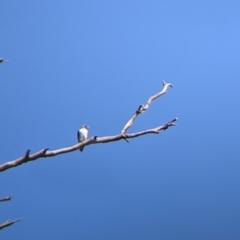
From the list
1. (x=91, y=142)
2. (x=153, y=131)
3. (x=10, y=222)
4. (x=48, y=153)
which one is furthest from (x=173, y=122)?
(x=10, y=222)

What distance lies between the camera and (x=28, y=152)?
3.42 ft

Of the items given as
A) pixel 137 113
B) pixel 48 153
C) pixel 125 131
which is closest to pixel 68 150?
pixel 48 153

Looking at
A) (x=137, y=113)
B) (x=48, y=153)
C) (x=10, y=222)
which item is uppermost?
(x=137, y=113)

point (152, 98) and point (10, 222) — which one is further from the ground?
point (152, 98)

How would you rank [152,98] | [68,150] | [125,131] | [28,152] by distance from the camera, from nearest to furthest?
[28,152]
[68,150]
[125,131]
[152,98]

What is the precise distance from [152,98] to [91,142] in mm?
353

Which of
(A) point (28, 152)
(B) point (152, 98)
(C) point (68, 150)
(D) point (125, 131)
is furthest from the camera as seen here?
(B) point (152, 98)

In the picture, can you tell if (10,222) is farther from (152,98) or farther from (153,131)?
(152,98)

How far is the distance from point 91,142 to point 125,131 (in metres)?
0.13

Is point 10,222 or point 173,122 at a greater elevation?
point 173,122

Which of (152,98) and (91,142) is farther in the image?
(152,98)

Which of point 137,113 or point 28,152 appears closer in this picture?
point 28,152

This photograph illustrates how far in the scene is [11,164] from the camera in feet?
3.49

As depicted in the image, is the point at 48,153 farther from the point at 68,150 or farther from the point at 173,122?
the point at 173,122
